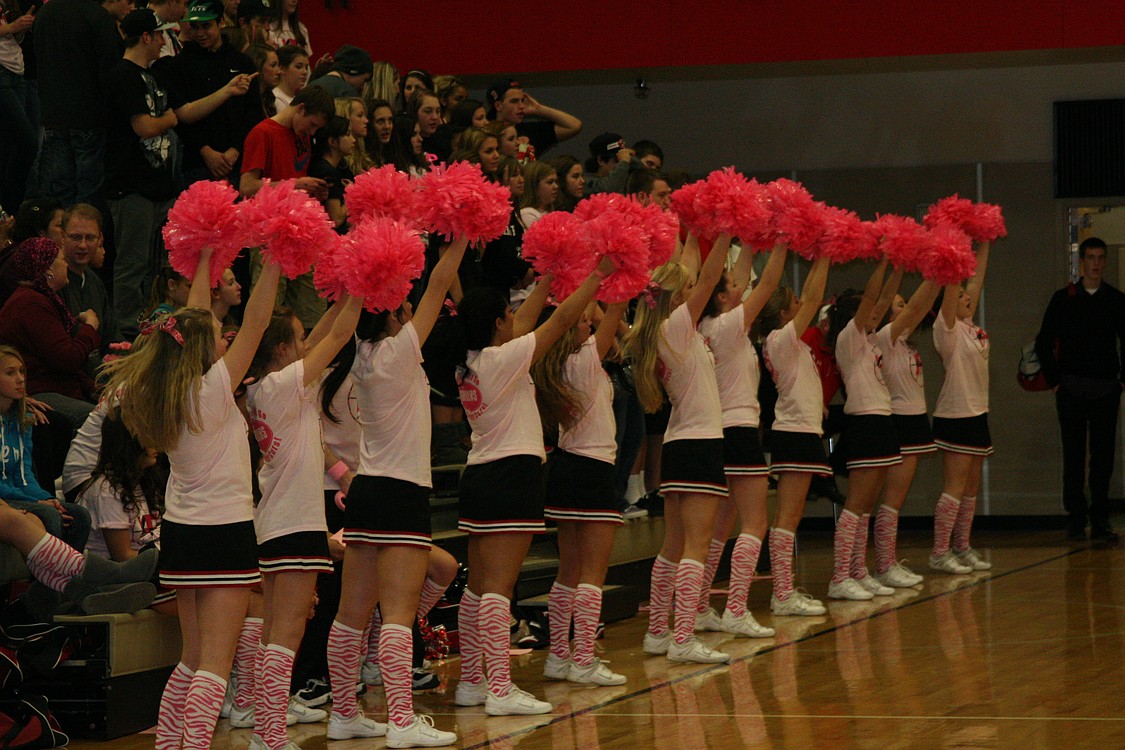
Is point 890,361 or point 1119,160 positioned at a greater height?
point 1119,160

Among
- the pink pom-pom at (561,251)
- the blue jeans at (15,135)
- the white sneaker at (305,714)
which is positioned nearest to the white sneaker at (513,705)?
the white sneaker at (305,714)

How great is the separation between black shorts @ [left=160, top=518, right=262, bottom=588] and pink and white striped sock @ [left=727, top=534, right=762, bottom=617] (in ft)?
10.8

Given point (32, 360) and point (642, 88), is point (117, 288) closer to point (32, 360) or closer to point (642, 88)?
point (32, 360)

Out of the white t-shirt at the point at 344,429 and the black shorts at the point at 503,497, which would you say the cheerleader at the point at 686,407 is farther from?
the white t-shirt at the point at 344,429

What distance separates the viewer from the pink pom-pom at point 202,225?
4.75m

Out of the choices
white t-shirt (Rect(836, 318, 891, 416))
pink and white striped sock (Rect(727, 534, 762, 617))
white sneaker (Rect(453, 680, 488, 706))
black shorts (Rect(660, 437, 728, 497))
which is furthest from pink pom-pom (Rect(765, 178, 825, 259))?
white sneaker (Rect(453, 680, 488, 706))

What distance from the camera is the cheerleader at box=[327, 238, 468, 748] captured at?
525 cm

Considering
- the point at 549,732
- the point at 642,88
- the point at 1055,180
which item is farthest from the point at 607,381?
the point at 1055,180

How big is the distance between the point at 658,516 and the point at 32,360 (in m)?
4.03

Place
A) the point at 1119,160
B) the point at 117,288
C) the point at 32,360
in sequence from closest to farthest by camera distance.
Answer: the point at 32,360 < the point at 117,288 < the point at 1119,160

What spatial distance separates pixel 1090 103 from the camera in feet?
41.0

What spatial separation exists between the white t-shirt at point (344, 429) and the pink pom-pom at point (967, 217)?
4.29 metres

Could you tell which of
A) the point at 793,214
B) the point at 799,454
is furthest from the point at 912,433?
the point at 793,214

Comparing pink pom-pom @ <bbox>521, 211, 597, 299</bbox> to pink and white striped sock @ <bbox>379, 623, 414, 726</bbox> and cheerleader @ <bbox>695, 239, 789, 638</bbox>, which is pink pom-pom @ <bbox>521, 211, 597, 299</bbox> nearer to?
pink and white striped sock @ <bbox>379, 623, 414, 726</bbox>
